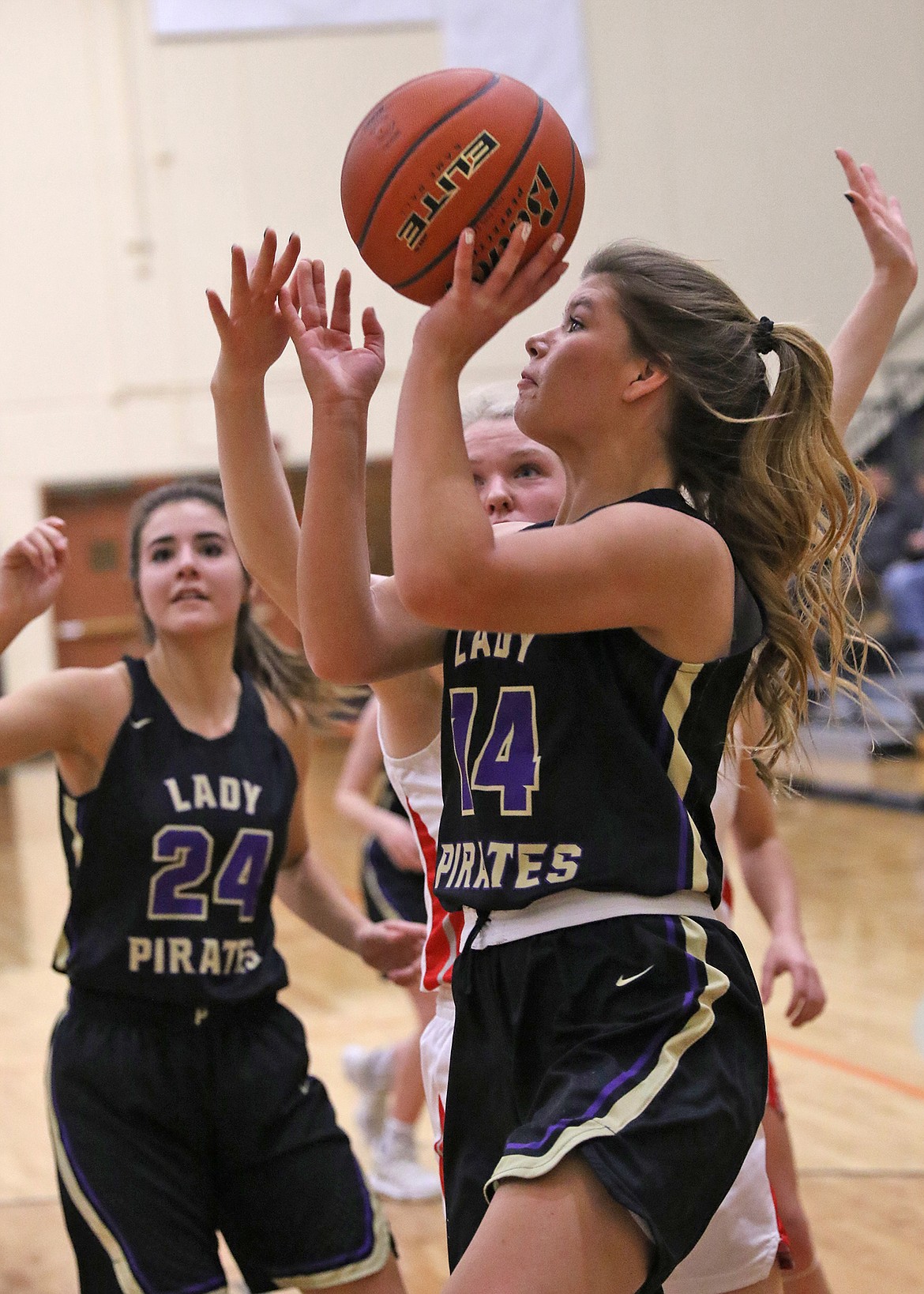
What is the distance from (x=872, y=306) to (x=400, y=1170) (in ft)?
7.96

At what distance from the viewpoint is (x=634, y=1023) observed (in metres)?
1.39

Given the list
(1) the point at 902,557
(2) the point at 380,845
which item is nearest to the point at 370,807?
(2) the point at 380,845

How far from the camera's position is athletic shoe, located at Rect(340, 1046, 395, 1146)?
3.77 m

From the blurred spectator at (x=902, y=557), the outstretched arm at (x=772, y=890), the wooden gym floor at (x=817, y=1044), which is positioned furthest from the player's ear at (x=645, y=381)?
the blurred spectator at (x=902, y=557)

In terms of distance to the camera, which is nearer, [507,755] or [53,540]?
[507,755]

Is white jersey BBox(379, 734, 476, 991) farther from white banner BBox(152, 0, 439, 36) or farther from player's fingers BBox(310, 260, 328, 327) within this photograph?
white banner BBox(152, 0, 439, 36)

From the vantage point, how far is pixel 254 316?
1.76 meters

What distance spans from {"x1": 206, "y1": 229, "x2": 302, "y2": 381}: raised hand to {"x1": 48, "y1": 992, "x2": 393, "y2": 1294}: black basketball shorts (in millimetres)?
1047

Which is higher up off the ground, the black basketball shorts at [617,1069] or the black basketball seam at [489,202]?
the black basketball seam at [489,202]

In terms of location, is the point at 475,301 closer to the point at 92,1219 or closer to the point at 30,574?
the point at 30,574

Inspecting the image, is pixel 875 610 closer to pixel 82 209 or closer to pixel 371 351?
pixel 82 209

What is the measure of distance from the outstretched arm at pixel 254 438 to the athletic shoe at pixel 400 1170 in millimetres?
2072

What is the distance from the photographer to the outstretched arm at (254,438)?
1.75 meters

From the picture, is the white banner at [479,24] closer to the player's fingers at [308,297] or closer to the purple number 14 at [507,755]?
the player's fingers at [308,297]
